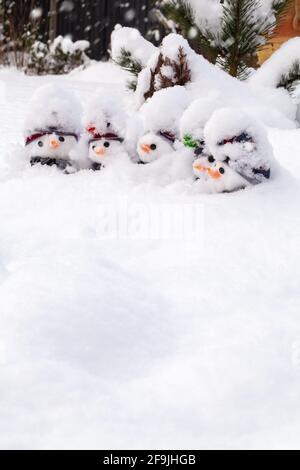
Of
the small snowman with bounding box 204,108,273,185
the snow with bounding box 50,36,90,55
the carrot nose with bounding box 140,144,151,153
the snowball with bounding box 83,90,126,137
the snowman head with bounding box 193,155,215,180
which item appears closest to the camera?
the small snowman with bounding box 204,108,273,185

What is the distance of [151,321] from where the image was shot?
5.86ft

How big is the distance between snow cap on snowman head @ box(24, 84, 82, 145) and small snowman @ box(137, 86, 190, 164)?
404mm

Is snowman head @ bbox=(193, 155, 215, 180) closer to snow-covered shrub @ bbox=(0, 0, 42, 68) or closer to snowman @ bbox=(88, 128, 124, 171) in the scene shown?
snowman @ bbox=(88, 128, 124, 171)

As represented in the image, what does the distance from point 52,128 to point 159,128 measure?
1.89ft

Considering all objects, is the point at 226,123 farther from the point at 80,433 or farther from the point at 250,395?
the point at 80,433

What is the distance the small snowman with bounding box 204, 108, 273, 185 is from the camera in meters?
2.65

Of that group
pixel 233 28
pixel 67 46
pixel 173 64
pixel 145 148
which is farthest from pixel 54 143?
pixel 67 46

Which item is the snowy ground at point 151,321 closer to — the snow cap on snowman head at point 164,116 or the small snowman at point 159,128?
the small snowman at point 159,128

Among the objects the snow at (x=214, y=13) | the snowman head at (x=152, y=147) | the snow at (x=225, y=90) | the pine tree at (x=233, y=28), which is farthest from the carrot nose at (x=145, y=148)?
the snow at (x=214, y=13)

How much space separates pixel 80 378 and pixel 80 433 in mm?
198

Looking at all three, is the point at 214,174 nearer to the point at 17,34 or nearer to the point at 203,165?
the point at 203,165

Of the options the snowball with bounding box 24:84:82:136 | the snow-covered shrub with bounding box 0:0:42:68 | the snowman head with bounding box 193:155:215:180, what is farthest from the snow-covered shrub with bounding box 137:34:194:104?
the snow-covered shrub with bounding box 0:0:42:68

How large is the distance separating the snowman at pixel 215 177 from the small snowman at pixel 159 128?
306 mm

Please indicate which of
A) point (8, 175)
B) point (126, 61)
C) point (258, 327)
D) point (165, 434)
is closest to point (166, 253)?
point (258, 327)
